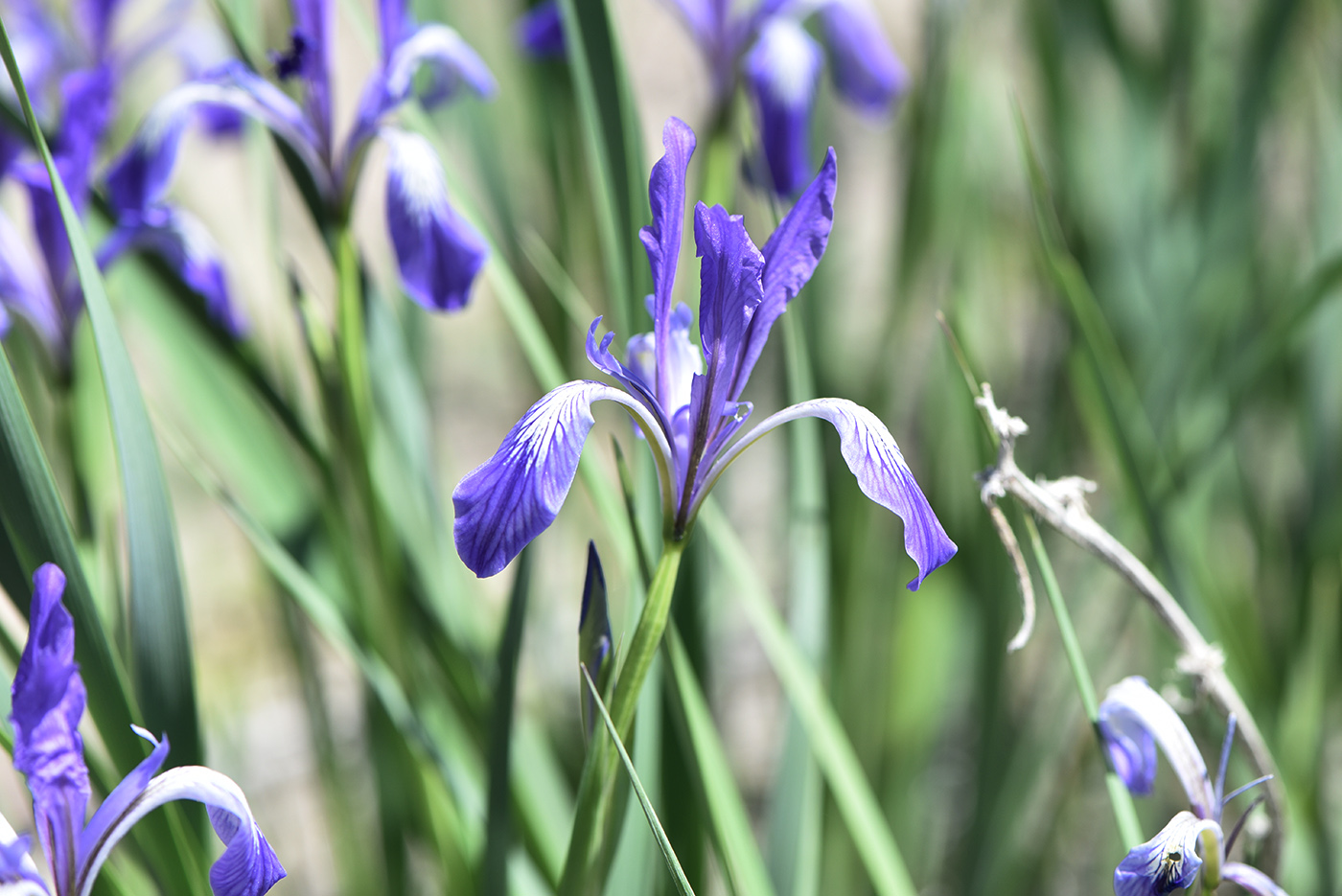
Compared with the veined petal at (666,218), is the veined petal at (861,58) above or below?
above

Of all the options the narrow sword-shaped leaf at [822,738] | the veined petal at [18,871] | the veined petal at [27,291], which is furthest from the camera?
the veined petal at [27,291]

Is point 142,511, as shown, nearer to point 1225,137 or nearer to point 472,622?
point 472,622

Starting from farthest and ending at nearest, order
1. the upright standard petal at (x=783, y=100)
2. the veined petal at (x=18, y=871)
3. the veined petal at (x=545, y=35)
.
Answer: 1. the veined petal at (x=545, y=35)
2. the upright standard petal at (x=783, y=100)
3. the veined petal at (x=18, y=871)

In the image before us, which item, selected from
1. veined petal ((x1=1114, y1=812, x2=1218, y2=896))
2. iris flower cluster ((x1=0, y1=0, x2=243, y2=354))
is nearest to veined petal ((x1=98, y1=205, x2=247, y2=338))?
iris flower cluster ((x1=0, y1=0, x2=243, y2=354))

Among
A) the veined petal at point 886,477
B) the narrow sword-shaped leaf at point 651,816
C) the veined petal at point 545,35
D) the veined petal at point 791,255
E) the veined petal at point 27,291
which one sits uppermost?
the veined petal at point 545,35

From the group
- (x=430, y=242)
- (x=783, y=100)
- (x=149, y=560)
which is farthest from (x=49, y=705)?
(x=783, y=100)

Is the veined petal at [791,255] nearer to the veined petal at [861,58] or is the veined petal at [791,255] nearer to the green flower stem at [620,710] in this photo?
the green flower stem at [620,710]

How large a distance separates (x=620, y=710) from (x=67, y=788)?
241mm

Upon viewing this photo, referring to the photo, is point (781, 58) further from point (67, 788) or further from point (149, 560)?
point (67, 788)

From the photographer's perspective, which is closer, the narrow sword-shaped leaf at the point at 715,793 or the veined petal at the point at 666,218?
the veined petal at the point at 666,218

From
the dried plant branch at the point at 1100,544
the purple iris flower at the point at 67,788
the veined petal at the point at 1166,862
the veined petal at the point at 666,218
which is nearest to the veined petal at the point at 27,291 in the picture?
the purple iris flower at the point at 67,788

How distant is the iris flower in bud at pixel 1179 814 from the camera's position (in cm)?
46

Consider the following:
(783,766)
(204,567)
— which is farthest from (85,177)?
(204,567)

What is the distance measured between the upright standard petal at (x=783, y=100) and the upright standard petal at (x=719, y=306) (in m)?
0.45
